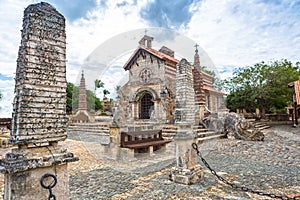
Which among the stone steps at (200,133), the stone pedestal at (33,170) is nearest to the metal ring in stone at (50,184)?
the stone pedestal at (33,170)

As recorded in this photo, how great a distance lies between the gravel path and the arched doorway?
11031 mm

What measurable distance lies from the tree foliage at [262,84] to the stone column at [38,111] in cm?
2252

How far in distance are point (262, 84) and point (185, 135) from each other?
20.7 m

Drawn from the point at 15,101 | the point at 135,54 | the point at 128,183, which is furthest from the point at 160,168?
the point at 135,54

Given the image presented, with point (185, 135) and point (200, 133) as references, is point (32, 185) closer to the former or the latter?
point (185, 135)

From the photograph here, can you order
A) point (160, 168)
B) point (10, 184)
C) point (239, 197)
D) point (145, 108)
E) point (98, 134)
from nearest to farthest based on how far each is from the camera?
point (10, 184) < point (239, 197) < point (160, 168) < point (98, 134) < point (145, 108)

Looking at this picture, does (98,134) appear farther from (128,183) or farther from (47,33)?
(47,33)

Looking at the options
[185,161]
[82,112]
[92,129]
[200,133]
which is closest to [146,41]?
[82,112]

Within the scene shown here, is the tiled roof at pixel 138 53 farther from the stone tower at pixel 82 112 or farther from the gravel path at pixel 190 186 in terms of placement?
the gravel path at pixel 190 186

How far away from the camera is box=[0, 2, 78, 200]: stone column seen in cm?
197

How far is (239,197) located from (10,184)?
3.65 meters

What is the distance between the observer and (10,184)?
1.92 meters

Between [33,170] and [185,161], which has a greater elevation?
[33,170]

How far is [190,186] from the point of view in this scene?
4.18 metres
